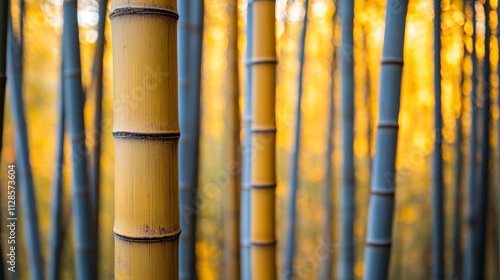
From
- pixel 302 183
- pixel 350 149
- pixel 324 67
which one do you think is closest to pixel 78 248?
pixel 350 149

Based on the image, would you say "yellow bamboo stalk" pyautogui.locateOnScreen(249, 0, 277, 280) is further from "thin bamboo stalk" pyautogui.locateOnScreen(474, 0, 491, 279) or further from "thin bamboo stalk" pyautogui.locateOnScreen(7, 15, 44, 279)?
"thin bamboo stalk" pyautogui.locateOnScreen(474, 0, 491, 279)

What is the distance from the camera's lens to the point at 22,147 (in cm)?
179

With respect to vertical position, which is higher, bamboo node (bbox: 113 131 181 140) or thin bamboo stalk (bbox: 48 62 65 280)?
bamboo node (bbox: 113 131 181 140)

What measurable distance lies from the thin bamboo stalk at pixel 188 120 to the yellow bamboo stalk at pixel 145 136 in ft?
2.68

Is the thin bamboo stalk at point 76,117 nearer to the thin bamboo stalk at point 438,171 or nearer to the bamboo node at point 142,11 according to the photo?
the bamboo node at point 142,11

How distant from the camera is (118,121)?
72 centimetres

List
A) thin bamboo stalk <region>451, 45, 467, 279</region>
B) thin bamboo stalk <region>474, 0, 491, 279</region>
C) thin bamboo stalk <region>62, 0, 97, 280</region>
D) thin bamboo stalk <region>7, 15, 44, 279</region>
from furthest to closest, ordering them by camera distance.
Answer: thin bamboo stalk <region>451, 45, 467, 279</region>, thin bamboo stalk <region>474, 0, 491, 279</region>, thin bamboo stalk <region>7, 15, 44, 279</region>, thin bamboo stalk <region>62, 0, 97, 280</region>

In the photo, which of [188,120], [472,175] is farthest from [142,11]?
[472,175]

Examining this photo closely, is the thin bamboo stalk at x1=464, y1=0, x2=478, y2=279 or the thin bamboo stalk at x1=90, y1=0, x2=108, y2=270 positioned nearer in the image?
the thin bamboo stalk at x1=90, y1=0, x2=108, y2=270

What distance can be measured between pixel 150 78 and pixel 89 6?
1.92 meters

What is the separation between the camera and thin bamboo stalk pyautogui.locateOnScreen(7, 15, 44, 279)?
5.72ft

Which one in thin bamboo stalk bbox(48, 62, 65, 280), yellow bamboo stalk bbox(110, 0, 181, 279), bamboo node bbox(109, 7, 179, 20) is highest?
bamboo node bbox(109, 7, 179, 20)

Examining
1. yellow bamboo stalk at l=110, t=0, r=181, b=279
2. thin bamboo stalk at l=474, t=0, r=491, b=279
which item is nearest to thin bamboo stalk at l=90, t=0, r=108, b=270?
yellow bamboo stalk at l=110, t=0, r=181, b=279

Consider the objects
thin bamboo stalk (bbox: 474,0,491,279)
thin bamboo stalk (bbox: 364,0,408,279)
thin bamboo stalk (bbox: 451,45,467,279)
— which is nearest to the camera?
thin bamboo stalk (bbox: 364,0,408,279)
